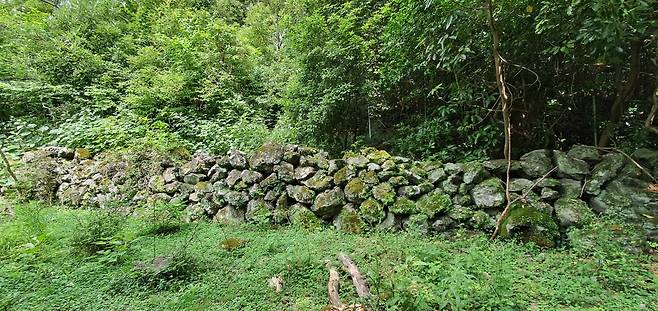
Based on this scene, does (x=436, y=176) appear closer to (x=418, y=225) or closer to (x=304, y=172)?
(x=418, y=225)

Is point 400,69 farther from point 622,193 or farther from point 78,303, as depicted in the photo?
point 78,303

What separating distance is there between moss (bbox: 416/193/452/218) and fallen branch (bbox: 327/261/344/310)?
1492 millimetres

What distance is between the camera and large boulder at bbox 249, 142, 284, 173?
475 centimetres

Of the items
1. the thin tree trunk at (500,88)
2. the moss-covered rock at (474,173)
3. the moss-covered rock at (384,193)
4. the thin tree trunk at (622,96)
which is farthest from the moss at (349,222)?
the thin tree trunk at (622,96)

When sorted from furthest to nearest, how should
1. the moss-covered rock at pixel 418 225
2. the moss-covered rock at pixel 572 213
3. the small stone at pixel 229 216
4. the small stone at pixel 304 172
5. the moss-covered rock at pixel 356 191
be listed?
the small stone at pixel 229 216, the small stone at pixel 304 172, the moss-covered rock at pixel 356 191, the moss-covered rock at pixel 418 225, the moss-covered rock at pixel 572 213

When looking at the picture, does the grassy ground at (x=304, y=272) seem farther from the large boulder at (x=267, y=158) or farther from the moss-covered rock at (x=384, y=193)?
the large boulder at (x=267, y=158)

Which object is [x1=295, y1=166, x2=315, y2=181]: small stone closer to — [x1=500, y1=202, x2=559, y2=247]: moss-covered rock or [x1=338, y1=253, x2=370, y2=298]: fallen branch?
[x1=338, y1=253, x2=370, y2=298]: fallen branch

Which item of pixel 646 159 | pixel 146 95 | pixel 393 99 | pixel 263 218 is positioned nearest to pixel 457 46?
pixel 393 99

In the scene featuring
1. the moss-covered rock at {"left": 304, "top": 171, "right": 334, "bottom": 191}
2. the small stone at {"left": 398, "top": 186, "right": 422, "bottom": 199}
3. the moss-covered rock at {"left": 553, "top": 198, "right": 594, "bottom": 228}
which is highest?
the moss-covered rock at {"left": 304, "top": 171, "right": 334, "bottom": 191}

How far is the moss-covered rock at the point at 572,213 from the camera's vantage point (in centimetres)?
343

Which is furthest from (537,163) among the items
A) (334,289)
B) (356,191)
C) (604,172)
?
(334,289)

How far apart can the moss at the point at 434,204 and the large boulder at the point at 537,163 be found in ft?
3.42

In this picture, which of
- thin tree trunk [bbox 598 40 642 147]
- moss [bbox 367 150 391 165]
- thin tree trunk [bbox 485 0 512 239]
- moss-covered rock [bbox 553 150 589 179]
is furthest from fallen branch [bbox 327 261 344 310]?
thin tree trunk [bbox 598 40 642 147]

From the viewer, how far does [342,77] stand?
574cm
